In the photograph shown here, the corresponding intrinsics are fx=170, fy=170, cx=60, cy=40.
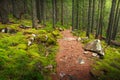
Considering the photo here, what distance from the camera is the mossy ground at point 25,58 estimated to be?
333 inches

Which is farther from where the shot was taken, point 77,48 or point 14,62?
point 77,48

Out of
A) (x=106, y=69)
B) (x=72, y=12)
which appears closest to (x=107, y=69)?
(x=106, y=69)

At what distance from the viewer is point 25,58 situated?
32.2ft

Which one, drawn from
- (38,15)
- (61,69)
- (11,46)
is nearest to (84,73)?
(61,69)

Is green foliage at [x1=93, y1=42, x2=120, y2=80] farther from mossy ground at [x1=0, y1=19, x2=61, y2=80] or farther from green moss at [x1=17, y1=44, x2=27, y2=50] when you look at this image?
green moss at [x1=17, y1=44, x2=27, y2=50]

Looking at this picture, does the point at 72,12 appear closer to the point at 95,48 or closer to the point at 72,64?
the point at 95,48

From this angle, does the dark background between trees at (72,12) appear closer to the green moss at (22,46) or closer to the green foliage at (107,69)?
the green moss at (22,46)

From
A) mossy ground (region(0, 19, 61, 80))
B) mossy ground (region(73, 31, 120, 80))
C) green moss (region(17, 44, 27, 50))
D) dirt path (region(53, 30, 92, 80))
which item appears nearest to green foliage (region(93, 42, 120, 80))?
mossy ground (region(73, 31, 120, 80))

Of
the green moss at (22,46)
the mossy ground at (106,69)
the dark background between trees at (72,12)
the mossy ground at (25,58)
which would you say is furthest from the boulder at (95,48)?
the dark background between trees at (72,12)

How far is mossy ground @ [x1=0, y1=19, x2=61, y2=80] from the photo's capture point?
8469mm

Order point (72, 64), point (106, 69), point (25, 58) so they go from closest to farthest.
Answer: point (25, 58)
point (106, 69)
point (72, 64)

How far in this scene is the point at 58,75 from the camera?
9602 mm

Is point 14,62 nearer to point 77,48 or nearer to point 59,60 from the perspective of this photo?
point 59,60

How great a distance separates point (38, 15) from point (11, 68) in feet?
65.5
